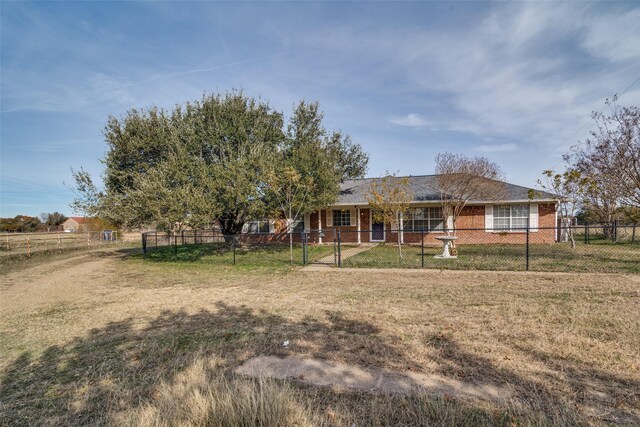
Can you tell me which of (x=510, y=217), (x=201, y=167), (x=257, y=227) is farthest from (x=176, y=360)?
(x=257, y=227)

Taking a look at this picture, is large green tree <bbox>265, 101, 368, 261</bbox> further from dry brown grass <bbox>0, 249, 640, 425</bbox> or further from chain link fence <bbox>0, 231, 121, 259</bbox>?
chain link fence <bbox>0, 231, 121, 259</bbox>

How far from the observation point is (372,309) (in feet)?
20.8

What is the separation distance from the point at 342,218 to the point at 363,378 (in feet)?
60.1

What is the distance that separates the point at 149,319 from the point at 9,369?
209 centimetres

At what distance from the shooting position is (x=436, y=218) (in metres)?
19.7

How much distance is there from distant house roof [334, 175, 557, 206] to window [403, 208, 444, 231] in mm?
791

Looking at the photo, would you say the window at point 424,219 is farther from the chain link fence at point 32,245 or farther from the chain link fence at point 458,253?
the chain link fence at point 32,245

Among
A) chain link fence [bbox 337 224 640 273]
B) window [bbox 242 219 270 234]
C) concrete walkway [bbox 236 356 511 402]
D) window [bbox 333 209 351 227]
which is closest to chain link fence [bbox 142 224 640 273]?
chain link fence [bbox 337 224 640 273]

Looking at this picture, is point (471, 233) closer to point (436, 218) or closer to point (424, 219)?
point (436, 218)

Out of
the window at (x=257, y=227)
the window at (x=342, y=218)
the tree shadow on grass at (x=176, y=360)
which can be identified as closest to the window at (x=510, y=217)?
the window at (x=342, y=218)

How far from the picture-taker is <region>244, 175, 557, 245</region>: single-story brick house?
59.8 ft

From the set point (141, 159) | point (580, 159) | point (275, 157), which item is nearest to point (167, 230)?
point (141, 159)

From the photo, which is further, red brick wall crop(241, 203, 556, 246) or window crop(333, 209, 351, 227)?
window crop(333, 209, 351, 227)

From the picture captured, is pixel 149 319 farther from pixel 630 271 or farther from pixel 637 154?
pixel 637 154
